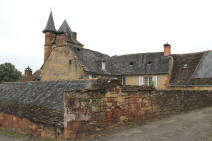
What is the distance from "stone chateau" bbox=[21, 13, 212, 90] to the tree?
59.0ft

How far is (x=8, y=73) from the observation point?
40531mm

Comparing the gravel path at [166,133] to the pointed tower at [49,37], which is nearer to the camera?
the gravel path at [166,133]

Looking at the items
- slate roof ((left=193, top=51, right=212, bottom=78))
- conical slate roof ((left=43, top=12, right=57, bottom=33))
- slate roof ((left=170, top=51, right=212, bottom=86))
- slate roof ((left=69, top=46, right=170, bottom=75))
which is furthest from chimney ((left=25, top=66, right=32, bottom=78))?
slate roof ((left=193, top=51, right=212, bottom=78))

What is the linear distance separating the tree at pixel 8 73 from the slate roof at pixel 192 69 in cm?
3251

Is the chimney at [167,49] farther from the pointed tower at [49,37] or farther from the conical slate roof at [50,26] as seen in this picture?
the conical slate roof at [50,26]

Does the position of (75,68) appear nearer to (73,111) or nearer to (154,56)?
(154,56)

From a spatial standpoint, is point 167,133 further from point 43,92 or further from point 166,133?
point 43,92

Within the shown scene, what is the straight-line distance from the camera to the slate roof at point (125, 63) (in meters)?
24.1

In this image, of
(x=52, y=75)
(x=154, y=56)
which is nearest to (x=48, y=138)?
(x=52, y=75)

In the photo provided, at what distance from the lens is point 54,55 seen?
25.3m

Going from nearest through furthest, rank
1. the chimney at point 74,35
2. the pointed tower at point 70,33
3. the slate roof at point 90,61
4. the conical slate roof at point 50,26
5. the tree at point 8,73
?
the slate roof at point 90,61
the conical slate roof at point 50,26
the pointed tower at point 70,33
the chimney at point 74,35
the tree at point 8,73

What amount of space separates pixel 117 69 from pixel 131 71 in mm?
2279

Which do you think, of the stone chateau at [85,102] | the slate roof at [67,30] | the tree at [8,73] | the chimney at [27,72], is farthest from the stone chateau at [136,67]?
the tree at [8,73]

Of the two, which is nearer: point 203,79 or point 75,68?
point 203,79
